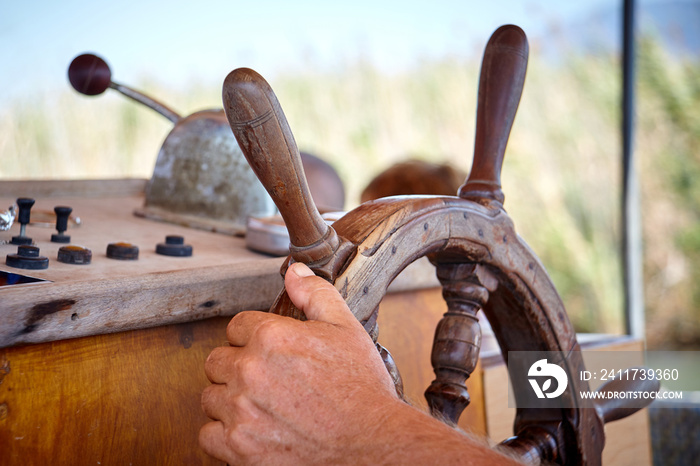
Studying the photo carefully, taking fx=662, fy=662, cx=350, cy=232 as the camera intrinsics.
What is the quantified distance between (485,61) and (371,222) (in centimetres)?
25

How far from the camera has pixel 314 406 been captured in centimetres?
44

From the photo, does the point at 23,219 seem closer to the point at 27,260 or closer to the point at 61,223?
the point at 61,223

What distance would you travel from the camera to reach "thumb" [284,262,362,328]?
0.46 m

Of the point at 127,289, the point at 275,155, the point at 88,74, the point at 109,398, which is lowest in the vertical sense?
the point at 109,398

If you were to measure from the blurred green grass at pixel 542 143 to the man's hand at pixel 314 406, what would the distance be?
3482 mm

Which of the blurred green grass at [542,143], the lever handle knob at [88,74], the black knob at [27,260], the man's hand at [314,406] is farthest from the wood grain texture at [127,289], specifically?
the blurred green grass at [542,143]

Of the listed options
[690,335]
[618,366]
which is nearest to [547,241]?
[690,335]

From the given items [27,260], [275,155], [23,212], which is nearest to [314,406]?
[275,155]

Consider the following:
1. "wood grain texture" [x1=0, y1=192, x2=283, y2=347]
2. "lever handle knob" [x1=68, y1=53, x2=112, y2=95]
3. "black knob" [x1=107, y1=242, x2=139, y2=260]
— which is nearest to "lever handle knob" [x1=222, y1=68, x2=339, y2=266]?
"wood grain texture" [x1=0, y1=192, x2=283, y2=347]

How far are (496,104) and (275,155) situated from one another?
310 millimetres

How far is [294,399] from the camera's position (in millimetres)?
439

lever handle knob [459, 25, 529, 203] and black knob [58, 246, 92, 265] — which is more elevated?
lever handle knob [459, 25, 529, 203]

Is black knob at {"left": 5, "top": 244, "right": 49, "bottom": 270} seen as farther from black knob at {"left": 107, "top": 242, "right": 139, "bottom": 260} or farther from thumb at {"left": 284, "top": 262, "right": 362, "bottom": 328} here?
thumb at {"left": 284, "top": 262, "right": 362, "bottom": 328}

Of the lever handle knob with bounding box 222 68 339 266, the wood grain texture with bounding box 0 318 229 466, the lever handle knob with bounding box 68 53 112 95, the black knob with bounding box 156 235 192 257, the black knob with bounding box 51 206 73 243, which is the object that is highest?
the lever handle knob with bounding box 68 53 112 95
